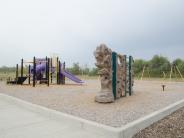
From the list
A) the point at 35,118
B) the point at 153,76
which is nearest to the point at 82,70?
the point at 153,76

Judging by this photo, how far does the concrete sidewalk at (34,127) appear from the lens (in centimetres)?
529

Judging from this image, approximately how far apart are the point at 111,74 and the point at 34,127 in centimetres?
418

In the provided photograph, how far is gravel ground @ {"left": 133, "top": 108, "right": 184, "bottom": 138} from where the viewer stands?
5.33 m

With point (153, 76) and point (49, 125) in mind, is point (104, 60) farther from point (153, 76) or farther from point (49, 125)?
point (153, 76)

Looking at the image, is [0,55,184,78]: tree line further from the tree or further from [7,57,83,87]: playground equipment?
[7,57,83,87]: playground equipment

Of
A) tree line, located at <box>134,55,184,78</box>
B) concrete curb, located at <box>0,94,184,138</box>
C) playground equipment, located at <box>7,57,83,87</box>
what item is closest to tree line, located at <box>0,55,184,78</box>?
tree line, located at <box>134,55,184,78</box>

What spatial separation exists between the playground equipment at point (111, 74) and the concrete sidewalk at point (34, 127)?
2.66 meters

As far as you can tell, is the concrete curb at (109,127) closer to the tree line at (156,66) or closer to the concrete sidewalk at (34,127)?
the concrete sidewalk at (34,127)

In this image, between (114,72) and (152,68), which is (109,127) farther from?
(152,68)

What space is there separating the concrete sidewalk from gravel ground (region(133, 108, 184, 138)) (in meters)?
1.16

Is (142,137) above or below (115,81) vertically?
below

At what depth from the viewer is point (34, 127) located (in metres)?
5.96

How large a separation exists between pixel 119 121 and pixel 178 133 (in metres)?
1.40

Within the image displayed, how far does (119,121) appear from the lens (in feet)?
19.8
